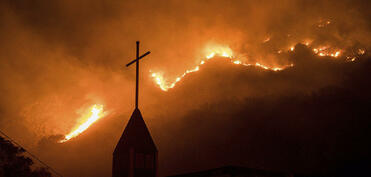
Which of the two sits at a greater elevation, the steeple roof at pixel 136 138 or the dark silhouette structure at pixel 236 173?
the steeple roof at pixel 136 138

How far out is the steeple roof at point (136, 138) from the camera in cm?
2100

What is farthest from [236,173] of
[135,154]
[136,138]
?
[136,138]

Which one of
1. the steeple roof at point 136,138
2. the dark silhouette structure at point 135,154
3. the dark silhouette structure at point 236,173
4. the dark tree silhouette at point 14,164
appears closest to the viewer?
the dark silhouette structure at point 236,173

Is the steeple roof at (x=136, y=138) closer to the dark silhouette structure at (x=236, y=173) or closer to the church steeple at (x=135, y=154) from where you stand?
the church steeple at (x=135, y=154)

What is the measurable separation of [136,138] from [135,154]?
1.12m

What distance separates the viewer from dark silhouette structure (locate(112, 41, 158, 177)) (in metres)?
20.2

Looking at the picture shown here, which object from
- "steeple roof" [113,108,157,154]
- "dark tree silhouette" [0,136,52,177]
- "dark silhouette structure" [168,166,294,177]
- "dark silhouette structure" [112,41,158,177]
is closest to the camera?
"dark silhouette structure" [168,166,294,177]

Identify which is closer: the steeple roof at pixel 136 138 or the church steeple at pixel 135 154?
the church steeple at pixel 135 154

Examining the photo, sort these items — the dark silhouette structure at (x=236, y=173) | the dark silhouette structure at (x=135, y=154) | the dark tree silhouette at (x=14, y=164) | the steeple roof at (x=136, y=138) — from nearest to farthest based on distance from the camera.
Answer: the dark silhouette structure at (x=236, y=173), the dark silhouette structure at (x=135, y=154), the steeple roof at (x=136, y=138), the dark tree silhouette at (x=14, y=164)

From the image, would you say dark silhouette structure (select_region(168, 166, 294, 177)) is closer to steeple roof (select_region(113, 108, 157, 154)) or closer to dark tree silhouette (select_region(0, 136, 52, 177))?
steeple roof (select_region(113, 108, 157, 154))

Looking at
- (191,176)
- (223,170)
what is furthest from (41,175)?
(223,170)

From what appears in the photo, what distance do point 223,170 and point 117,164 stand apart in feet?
28.2

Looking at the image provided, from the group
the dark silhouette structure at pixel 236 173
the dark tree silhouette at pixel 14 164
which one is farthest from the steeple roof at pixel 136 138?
the dark tree silhouette at pixel 14 164

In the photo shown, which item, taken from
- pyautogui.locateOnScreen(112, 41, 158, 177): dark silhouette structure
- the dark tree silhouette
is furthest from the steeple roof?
the dark tree silhouette
